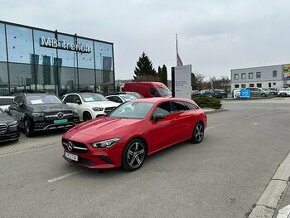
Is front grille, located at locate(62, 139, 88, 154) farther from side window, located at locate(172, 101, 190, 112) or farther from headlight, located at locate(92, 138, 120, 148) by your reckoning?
side window, located at locate(172, 101, 190, 112)

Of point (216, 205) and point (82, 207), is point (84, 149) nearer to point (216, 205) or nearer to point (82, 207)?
point (82, 207)

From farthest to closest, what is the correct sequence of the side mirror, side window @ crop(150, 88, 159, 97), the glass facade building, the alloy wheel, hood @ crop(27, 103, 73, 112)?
the glass facade building, side window @ crop(150, 88, 159, 97), hood @ crop(27, 103, 73, 112), the side mirror, the alloy wheel

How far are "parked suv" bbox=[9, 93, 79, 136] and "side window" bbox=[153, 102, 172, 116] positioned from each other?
464 centimetres

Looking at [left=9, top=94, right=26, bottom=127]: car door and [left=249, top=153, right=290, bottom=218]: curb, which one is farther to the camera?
[left=9, top=94, right=26, bottom=127]: car door

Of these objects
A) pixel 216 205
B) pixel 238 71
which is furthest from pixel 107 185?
pixel 238 71

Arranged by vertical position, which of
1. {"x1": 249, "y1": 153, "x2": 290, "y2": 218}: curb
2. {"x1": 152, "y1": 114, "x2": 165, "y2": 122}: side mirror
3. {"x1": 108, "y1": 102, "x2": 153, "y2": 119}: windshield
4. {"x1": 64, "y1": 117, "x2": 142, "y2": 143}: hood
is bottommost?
{"x1": 249, "y1": 153, "x2": 290, "y2": 218}: curb

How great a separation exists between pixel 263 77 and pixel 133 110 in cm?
7902

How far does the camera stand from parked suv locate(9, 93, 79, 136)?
934cm

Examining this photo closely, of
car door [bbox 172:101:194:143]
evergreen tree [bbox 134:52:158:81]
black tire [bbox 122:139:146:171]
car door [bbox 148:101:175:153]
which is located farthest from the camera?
evergreen tree [bbox 134:52:158:81]

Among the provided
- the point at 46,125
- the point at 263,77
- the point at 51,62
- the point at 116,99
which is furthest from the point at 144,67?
the point at 46,125

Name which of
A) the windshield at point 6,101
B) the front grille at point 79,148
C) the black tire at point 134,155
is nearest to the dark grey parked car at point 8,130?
the front grille at point 79,148

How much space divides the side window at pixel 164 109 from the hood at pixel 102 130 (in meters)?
0.70

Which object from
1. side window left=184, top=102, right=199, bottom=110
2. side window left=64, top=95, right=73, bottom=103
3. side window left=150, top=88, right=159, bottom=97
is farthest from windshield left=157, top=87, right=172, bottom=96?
side window left=184, top=102, right=199, bottom=110

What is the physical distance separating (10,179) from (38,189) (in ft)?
3.05
